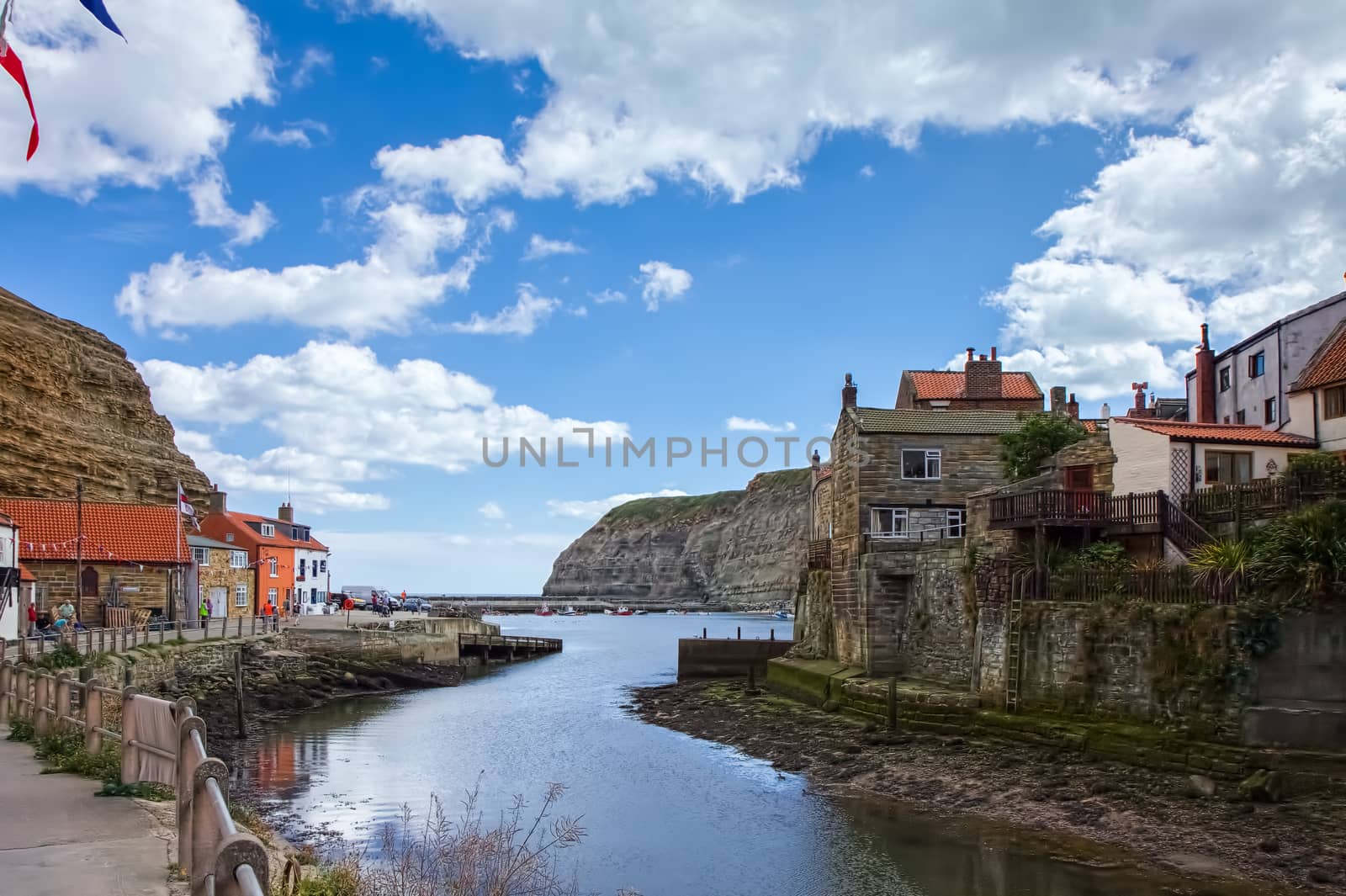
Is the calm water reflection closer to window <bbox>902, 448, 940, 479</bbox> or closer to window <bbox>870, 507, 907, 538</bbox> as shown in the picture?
window <bbox>870, 507, 907, 538</bbox>

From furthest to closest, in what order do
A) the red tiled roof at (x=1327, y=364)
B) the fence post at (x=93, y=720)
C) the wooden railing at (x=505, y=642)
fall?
the wooden railing at (x=505, y=642) < the red tiled roof at (x=1327, y=364) < the fence post at (x=93, y=720)

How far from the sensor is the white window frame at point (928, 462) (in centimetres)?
4097

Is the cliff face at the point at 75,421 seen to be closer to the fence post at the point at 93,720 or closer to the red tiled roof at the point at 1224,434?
the fence post at the point at 93,720

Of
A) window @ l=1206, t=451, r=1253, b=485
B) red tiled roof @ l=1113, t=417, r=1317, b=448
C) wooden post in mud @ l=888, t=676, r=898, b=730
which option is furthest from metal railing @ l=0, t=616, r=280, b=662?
window @ l=1206, t=451, r=1253, b=485

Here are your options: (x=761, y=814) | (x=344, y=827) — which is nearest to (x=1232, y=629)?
(x=761, y=814)

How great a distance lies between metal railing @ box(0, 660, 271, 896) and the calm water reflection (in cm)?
743

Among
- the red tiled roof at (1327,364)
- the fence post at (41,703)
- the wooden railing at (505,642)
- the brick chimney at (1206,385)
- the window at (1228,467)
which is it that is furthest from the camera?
the wooden railing at (505,642)

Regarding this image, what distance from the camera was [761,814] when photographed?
25.3 meters

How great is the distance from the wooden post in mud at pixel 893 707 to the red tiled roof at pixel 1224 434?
11.8 meters

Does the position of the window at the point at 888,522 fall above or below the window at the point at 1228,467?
below

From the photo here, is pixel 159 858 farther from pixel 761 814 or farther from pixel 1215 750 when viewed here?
pixel 1215 750

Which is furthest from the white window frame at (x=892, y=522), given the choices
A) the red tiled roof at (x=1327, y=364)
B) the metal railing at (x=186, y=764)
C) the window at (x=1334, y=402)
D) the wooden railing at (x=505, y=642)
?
the wooden railing at (x=505, y=642)

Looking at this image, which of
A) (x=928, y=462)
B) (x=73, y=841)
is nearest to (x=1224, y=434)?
(x=928, y=462)

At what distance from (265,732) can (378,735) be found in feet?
12.7
